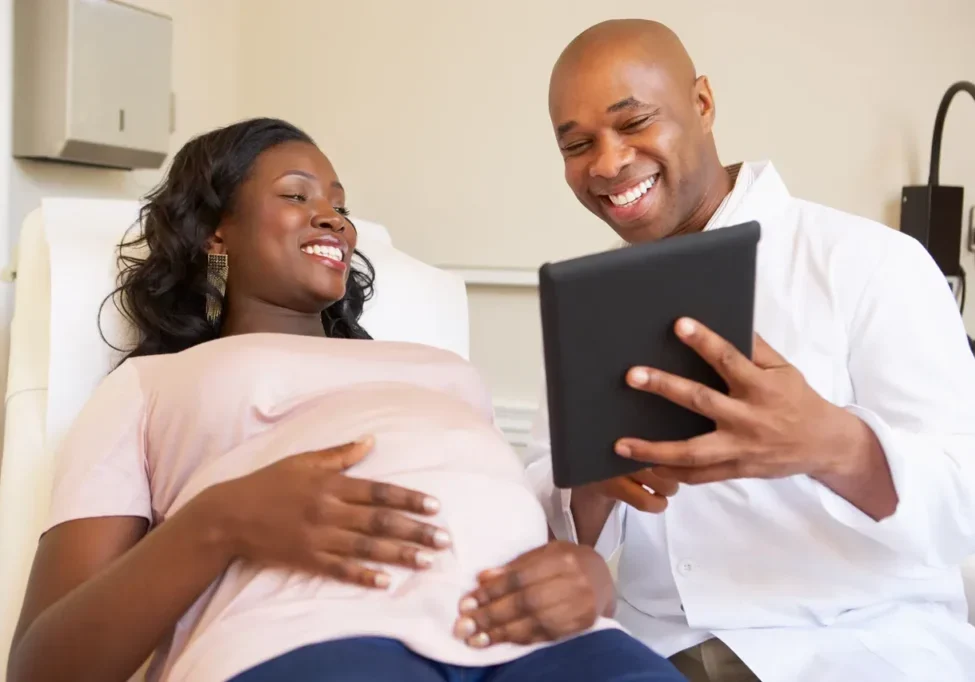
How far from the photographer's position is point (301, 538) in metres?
0.95

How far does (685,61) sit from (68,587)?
3.32 feet

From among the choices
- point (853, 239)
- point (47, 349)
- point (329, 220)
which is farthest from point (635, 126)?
point (47, 349)

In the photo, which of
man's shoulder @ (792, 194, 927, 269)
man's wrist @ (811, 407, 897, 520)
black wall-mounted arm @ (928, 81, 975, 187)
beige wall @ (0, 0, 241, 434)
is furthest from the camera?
black wall-mounted arm @ (928, 81, 975, 187)

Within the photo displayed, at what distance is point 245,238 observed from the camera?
1.37 metres

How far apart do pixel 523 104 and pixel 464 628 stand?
1.43 meters

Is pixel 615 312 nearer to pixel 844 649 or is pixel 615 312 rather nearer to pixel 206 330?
pixel 844 649

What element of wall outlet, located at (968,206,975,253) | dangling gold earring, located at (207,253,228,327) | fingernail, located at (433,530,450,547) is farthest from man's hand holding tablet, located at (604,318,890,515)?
wall outlet, located at (968,206,975,253)

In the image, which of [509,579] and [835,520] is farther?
[835,520]

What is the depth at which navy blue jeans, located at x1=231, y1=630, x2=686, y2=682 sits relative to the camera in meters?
0.86

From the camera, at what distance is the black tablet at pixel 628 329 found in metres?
0.80

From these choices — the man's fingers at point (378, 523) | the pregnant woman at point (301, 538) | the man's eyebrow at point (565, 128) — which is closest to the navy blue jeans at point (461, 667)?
the pregnant woman at point (301, 538)

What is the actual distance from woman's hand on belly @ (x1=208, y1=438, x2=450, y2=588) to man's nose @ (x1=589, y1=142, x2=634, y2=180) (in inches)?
20.4

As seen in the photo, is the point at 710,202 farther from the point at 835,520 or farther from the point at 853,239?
the point at 835,520

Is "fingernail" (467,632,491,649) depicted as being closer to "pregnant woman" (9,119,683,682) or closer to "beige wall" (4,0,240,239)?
"pregnant woman" (9,119,683,682)
